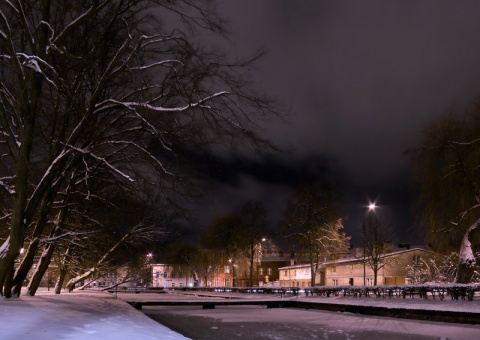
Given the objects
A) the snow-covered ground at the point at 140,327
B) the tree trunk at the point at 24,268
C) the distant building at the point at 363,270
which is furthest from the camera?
the distant building at the point at 363,270

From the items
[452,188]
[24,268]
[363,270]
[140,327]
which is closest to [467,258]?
[452,188]

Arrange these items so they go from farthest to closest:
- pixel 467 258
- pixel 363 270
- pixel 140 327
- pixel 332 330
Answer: pixel 363 270
pixel 467 258
pixel 332 330
pixel 140 327

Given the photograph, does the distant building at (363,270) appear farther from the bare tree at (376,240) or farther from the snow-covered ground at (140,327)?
the snow-covered ground at (140,327)

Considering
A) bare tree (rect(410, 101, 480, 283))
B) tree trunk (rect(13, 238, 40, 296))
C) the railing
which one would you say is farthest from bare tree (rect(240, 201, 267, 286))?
tree trunk (rect(13, 238, 40, 296))

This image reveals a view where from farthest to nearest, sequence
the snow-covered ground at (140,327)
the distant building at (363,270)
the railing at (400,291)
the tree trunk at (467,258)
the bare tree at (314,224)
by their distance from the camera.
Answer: the distant building at (363,270) → the bare tree at (314,224) → the tree trunk at (467,258) → the railing at (400,291) → the snow-covered ground at (140,327)

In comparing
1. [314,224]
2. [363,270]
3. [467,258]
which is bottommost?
[363,270]

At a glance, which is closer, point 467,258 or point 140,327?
point 140,327

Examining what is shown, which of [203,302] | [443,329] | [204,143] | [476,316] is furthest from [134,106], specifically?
[203,302]

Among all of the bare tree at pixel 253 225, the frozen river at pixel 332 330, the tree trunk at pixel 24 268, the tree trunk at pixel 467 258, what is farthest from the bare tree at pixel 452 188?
the bare tree at pixel 253 225

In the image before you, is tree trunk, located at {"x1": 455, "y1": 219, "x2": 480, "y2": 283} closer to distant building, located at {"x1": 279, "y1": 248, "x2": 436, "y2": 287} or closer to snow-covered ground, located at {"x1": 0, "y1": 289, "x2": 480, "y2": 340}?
snow-covered ground, located at {"x1": 0, "y1": 289, "x2": 480, "y2": 340}

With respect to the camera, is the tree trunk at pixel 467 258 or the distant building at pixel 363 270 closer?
the tree trunk at pixel 467 258

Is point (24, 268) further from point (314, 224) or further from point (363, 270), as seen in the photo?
point (363, 270)

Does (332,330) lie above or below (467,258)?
below

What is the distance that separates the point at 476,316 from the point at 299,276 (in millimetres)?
64338
